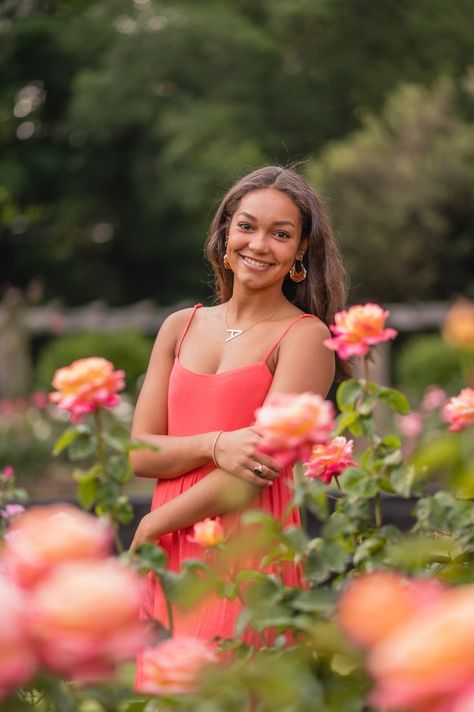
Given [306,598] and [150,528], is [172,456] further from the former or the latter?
[306,598]

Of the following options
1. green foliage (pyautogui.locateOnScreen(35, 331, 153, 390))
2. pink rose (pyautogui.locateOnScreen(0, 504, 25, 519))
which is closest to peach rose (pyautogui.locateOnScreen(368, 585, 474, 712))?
pink rose (pyautogui.locateOnScreen(0, 504, 25, 519))

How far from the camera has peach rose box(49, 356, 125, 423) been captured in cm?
139

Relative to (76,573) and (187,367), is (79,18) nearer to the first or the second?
(187,367)

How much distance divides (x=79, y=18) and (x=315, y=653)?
22.0 meters

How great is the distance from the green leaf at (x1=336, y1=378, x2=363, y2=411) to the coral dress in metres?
0.74

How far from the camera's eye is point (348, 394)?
1.46 meters

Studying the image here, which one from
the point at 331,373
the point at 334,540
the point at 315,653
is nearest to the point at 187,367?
the point at 331,373

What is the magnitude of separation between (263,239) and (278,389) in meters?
0.31

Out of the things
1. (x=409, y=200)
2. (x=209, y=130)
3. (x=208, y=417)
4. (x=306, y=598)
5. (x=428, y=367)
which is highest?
(x=209, y=130)

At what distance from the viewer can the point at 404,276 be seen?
16703 mm

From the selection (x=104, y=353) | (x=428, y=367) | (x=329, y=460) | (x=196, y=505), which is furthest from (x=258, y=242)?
(x=104, y=353)

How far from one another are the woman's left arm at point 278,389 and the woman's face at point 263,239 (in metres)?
0.13

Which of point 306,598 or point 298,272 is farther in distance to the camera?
point 298,272

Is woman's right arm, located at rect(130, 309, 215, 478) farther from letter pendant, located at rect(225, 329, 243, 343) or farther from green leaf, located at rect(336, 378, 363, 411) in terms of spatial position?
green leaf, located at rect(336, 378, 363, 411)
